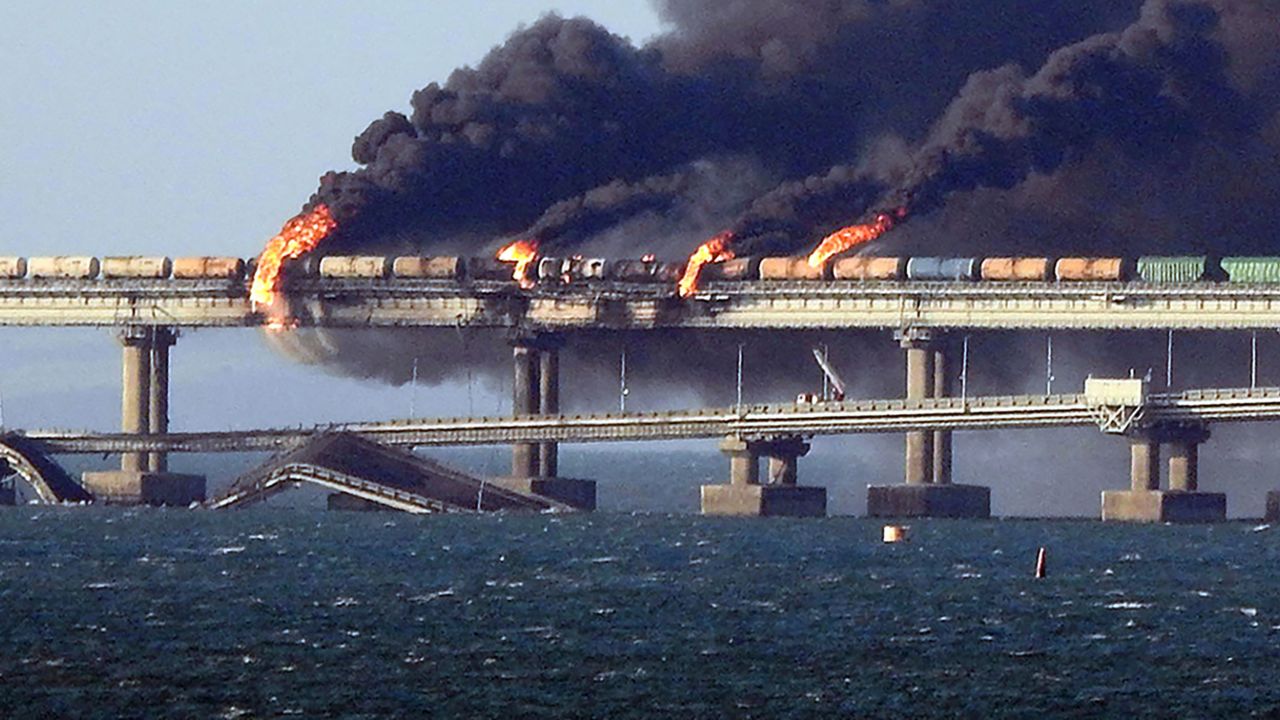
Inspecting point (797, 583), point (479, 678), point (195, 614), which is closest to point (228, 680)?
point (479, 678)

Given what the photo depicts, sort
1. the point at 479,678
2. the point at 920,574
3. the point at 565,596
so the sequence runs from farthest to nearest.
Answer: the point at 920,574 → the point at 565,596 → the point at 479,678

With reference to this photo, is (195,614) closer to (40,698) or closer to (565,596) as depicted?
(565,596)

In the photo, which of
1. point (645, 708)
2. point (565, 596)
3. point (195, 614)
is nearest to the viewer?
point (645, 708)

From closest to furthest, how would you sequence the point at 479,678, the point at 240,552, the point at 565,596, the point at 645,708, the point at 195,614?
the point at 645,708, the point at 479,678, the point at 195,614, the point at 565,596, the point at 240,552

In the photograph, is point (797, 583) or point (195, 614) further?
point (797, 583)

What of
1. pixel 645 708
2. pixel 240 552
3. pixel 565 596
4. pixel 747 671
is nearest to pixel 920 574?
pixel 565 596

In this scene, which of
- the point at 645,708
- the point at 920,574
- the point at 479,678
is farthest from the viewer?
the point at 920,574

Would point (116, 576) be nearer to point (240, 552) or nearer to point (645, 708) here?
point (240, 552)
